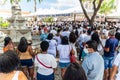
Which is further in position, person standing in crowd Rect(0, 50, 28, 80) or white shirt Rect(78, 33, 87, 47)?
white shirt Rect(78, 33, 87, 47)

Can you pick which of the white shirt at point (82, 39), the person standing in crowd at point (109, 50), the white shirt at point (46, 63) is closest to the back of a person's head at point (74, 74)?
the white shirt at point (46, 63)

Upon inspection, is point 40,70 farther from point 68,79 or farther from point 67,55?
point 68,79

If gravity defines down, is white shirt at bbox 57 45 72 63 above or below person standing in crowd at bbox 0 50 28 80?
below

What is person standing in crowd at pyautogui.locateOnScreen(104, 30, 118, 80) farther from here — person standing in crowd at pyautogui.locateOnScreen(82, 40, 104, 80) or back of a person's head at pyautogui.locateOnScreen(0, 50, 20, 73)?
back of a person's head at pyautogui.locateOnScreen(0, 50, 20, 73)

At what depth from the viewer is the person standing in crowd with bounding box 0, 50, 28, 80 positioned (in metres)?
4.17

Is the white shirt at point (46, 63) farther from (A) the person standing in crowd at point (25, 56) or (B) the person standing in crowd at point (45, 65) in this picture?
(A) the person standing in crowd at point (25, 56)

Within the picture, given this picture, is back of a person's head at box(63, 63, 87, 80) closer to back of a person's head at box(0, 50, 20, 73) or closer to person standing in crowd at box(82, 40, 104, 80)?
back of a person's head at box(0, 50, 20, 73)

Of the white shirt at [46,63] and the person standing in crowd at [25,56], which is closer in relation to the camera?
the white shirt at [46,63]

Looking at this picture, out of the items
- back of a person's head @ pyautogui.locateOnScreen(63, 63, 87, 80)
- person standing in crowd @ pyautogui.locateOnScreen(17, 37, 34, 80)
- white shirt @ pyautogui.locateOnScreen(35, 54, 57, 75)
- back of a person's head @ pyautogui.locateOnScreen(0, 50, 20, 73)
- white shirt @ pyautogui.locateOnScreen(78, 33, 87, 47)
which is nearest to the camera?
back of a person's head @ pyautogui.locateOnScreen(63, 63, 87, 80)

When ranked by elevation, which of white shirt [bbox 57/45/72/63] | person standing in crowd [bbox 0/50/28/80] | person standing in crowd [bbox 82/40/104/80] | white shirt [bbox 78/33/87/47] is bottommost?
white shirt [bbox 78/33/87/47]

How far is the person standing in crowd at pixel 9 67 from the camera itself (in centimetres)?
417

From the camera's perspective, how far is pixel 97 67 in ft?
18.5

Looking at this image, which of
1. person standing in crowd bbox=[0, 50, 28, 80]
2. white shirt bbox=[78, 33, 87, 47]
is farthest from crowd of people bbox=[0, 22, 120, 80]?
white shirt bbox=[78, 33, 87, 47]

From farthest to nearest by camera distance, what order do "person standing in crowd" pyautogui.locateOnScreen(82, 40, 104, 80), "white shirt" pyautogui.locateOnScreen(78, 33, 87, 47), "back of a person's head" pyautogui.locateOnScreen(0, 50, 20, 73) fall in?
"white shirt" pyautogui.locateOnScreen(78, 33, 87, 47)
"person standing in crowd" pyautogui.locateOnScreen(82, 40, 104, 80)
"back of a person's head" pyautogui.locateOnScreen(0, 50, 20, 73)
